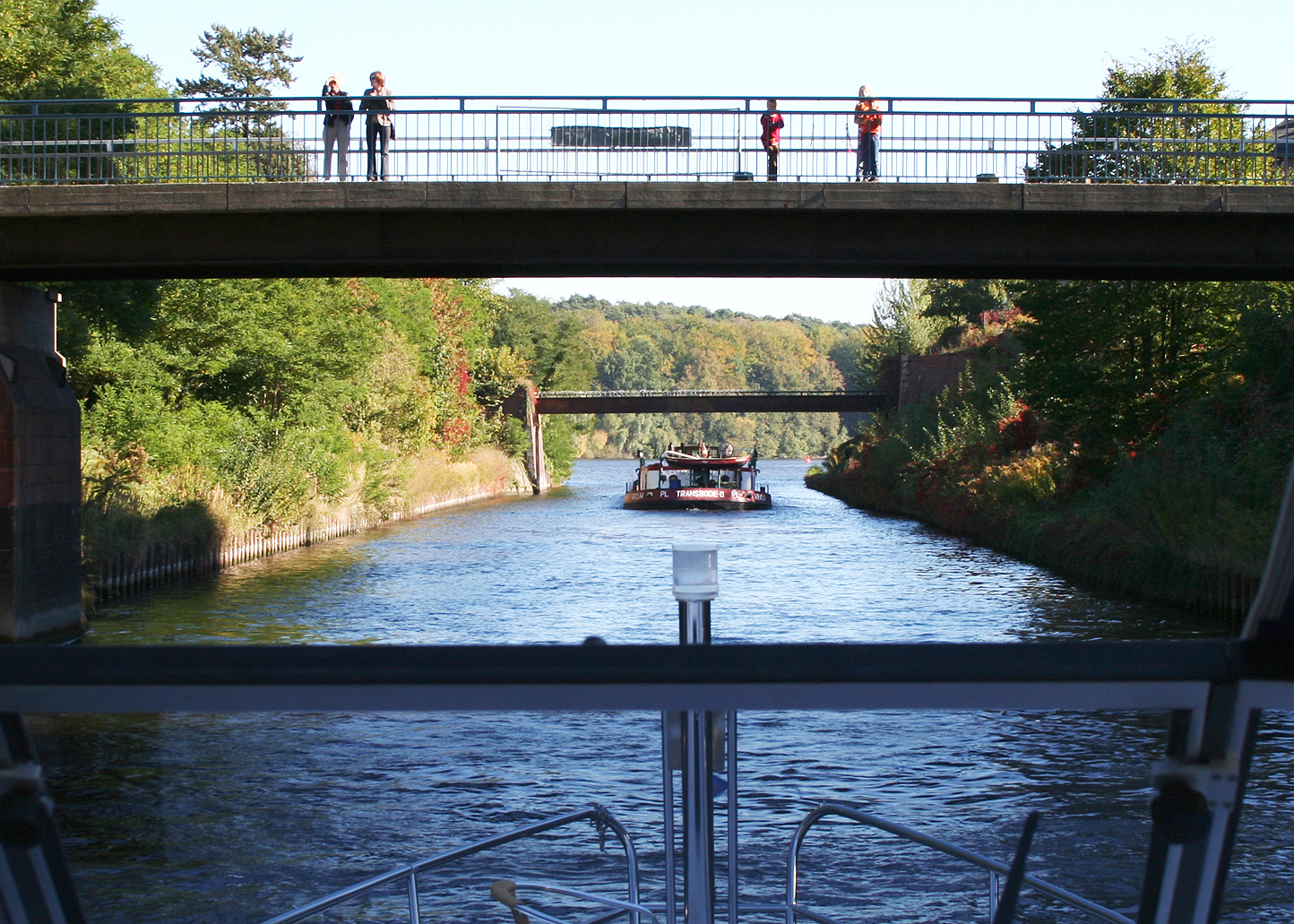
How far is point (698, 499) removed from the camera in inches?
1975

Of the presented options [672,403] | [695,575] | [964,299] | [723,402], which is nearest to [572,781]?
[695,575]

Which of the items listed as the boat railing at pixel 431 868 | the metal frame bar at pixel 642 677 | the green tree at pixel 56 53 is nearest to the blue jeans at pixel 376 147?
the green tree at pixel 56 53

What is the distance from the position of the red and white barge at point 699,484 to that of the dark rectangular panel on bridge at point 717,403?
514 cm

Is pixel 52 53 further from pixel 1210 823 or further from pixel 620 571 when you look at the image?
pixel 1210 823

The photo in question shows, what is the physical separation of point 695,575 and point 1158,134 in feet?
86.8

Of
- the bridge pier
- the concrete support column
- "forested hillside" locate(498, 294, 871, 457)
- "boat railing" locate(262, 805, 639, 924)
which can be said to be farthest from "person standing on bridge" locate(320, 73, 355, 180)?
"forested hillside" locate(498, 294, 871, 457)

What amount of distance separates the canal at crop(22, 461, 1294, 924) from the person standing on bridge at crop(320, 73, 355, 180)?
6.32m

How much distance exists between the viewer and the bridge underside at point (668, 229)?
1684cm

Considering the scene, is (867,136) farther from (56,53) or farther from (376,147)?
(56,53)

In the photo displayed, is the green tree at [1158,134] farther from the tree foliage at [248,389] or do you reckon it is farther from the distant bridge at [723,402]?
the distant bridge at [723,402]

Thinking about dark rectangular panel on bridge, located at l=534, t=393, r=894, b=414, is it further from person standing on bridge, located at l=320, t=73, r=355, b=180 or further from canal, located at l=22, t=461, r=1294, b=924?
person standing on bridge, located at l=320, t=73, r=355, b=180

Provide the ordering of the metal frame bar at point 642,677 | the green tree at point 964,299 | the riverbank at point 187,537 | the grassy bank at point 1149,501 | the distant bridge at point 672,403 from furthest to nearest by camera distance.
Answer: the green tree at point 964,299 < the distant bridge at point 672,403 < the riverbank at point 187,537 < the grassy bank at point 1149,501 < the metal frame bar at point 642,677

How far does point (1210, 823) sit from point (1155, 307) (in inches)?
1058

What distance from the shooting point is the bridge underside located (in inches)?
663
